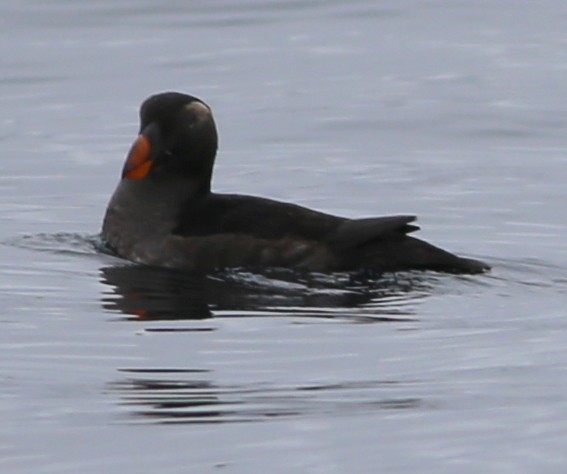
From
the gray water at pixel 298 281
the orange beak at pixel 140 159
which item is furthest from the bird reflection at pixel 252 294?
the orange beak at pixel 140 159

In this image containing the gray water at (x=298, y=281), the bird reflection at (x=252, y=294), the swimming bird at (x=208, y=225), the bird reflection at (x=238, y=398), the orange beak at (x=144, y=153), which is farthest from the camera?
the orange beak at (x=144, y=153)

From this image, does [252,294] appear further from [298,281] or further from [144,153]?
[144,153]

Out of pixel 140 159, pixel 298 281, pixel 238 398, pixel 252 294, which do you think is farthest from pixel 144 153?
pixel 238 398

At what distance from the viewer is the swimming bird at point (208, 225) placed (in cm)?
1219

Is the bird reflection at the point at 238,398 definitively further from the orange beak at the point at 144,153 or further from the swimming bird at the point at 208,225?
the orange beak at the point at 144,153

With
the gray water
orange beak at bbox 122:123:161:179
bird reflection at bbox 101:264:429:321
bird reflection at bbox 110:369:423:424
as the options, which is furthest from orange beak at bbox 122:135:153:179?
bird reflection at bbox 110:369:423:424

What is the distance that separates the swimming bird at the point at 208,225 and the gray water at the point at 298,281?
Result: 0.47 ft

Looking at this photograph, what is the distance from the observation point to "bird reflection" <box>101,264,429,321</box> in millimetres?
11289

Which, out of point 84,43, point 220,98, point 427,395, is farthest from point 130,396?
point 84,43

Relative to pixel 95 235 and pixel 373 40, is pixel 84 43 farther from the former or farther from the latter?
pixel 95 235

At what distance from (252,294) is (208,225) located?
887 mm

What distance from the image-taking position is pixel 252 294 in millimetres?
11742

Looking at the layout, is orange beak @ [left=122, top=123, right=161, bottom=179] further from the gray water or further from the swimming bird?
the gray water

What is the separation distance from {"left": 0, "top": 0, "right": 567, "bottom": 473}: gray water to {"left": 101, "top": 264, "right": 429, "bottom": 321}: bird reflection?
0.03 m
